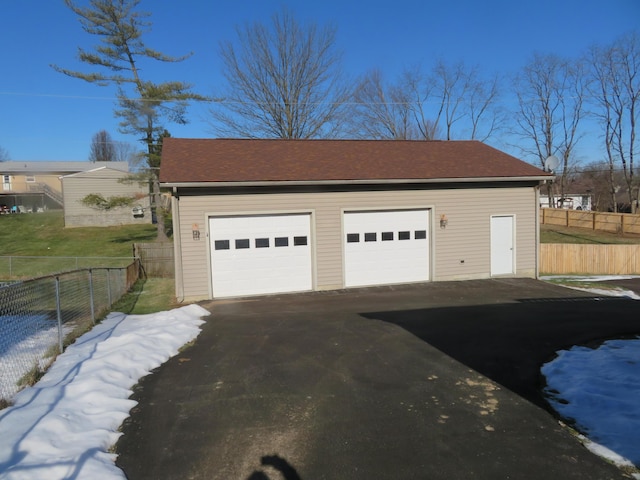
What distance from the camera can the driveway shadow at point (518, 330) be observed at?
5926mm

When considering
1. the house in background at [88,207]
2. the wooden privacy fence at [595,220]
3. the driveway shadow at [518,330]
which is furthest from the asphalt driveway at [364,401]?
the house in background at [88,207]

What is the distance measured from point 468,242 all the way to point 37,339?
11.6 metres

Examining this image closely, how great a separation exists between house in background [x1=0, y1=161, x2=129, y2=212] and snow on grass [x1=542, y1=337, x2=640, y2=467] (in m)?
46.2

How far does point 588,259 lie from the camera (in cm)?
1952

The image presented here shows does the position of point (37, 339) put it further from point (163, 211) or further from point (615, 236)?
point (615, 236)

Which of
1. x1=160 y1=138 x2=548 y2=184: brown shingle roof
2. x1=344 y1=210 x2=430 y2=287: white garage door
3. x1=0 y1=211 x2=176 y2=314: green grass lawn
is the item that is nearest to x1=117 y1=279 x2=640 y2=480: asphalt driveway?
x1=344 y1=210 x2=430 y2=287: white garage door

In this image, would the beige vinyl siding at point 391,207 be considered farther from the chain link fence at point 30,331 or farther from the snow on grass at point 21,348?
the snow on grass at point 21,348

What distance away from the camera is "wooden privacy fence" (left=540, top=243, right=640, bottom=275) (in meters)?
19.2

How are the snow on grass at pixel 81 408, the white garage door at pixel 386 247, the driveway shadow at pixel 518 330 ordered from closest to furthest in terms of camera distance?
the snow on grass at pixel 81 408 → the driveway shadow at pixel 518 330 → the white garage door at pixel 386 247

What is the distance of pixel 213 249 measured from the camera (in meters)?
12.0

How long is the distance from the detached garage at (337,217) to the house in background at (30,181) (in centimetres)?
3683

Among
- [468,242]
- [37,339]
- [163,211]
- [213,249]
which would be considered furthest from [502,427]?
[163,211]

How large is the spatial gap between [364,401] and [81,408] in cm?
301

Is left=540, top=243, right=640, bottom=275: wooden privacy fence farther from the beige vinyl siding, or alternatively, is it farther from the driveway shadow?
the driveway shadow
